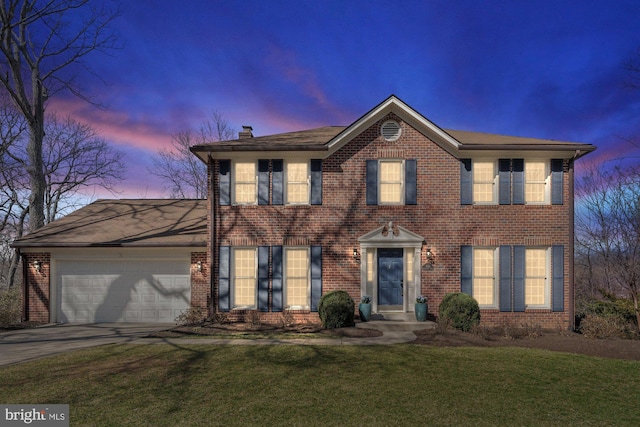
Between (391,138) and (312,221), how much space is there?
4084 mm

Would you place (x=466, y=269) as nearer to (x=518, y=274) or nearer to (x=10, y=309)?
(x=518, y=274)

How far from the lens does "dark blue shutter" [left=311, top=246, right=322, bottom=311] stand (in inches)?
477

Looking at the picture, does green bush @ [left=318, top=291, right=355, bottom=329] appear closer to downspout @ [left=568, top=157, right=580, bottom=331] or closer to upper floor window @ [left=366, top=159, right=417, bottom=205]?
upper floor window @ [left=366, top=159, right=417, bottom=205]

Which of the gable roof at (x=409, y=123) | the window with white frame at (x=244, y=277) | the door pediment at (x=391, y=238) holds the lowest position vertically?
the window with white frame at (x=244, y=277)

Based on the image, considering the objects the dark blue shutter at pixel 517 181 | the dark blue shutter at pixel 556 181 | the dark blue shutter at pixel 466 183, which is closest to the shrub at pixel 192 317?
the dark blue shutter at pixel 466 183

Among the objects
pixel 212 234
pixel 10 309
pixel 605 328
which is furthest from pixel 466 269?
pixel 10 309

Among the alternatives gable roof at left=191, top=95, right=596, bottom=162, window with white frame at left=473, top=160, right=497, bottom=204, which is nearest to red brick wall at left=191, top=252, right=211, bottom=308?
gable roof at left=191, top=95, right=596, bottom=162

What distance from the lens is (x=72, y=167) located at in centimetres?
2545

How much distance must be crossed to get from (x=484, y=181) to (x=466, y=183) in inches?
28.3

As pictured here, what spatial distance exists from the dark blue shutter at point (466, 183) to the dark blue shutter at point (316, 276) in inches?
211

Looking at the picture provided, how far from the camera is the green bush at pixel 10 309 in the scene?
11.9m

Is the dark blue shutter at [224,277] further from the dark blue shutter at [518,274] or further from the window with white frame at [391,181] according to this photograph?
the dark blue shutter at [518,274]

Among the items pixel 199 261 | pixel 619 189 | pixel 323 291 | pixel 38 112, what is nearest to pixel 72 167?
pixel 38 112

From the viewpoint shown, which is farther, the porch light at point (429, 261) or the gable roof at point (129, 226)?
the gable roof at point (129, 226)
